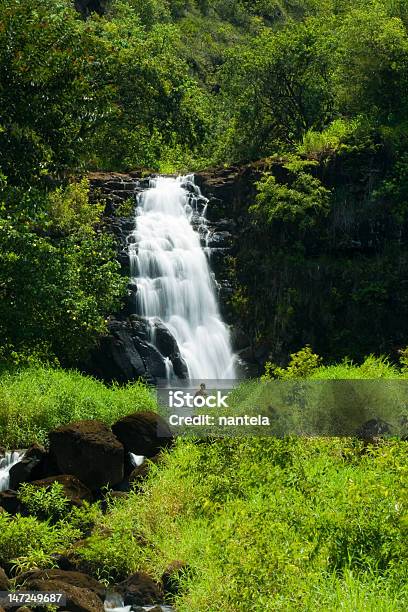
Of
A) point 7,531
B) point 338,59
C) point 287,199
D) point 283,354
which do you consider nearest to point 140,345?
point 283,354

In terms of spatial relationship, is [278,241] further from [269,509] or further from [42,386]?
[269,509]

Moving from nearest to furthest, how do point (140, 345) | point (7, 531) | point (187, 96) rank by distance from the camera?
point (7, 531) < point (140, 345) < point (187, 96)

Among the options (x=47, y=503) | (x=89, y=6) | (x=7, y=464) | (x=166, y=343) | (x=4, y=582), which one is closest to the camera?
(x=4, y=582)

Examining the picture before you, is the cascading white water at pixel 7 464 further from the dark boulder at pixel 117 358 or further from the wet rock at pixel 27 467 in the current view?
the dark boulder at pixel 117 358

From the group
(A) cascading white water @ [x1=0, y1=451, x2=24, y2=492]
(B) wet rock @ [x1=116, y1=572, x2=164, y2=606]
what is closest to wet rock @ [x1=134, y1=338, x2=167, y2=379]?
(A) cascading white water @ [x1=0, y1=451, x2=24, y2=492]

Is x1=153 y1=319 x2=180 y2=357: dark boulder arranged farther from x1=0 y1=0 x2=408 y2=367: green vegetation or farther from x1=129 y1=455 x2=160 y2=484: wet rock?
x1=129 y1=455 x2=160 y2=484: wet rock

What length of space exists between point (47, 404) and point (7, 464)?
1.44 metres

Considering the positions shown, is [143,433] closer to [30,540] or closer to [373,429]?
[30,540]

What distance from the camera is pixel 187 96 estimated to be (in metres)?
33.0

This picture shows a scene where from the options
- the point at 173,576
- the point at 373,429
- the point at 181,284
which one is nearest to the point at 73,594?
the point at 173,576

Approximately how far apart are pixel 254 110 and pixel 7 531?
21800 mm

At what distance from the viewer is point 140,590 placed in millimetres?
9062

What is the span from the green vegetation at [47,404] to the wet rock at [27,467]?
2.77ft

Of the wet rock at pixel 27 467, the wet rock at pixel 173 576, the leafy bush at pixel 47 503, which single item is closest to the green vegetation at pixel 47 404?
the wet rock at pixel 27 467
